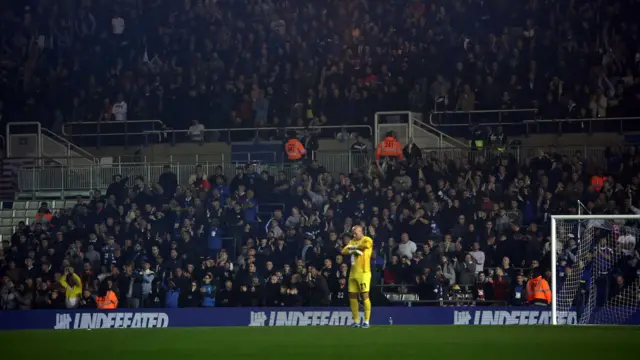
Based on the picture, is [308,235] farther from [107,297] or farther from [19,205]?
[19,205]

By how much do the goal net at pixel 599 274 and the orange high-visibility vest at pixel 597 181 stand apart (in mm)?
2555

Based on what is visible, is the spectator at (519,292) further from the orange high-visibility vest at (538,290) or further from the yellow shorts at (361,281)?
the yellow shorts at (361,281)

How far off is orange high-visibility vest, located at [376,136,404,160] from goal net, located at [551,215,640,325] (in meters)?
7.33

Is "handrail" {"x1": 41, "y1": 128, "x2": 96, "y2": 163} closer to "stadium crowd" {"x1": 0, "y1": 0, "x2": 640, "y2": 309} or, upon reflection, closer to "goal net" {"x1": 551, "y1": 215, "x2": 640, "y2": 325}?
"stadium crowd" {"x1": 0, "y1": 0, "x2": 640, "y2": 309}

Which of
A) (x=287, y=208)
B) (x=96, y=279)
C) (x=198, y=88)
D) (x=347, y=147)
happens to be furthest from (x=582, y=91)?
(x=96, y=279)

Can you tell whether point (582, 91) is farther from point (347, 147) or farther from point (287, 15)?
point (287, 15)

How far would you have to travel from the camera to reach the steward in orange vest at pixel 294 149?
34688 millimetres

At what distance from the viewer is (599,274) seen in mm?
26844

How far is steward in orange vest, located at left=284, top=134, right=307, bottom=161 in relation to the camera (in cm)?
3469

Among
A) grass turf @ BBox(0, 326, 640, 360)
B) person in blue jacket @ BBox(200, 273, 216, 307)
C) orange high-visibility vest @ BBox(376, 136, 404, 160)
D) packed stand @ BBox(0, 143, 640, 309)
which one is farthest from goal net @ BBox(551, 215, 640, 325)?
person in blue jacket @ BBox(200, 273, 216, 307)

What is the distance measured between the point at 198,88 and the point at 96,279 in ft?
31.3

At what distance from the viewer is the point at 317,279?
28250 millimetres

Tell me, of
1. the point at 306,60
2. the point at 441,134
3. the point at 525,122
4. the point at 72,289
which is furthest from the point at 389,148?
the point at 72,289

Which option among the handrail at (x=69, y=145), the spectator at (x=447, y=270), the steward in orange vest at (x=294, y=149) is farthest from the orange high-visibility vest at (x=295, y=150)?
the spectator at (x=447, y=270)
